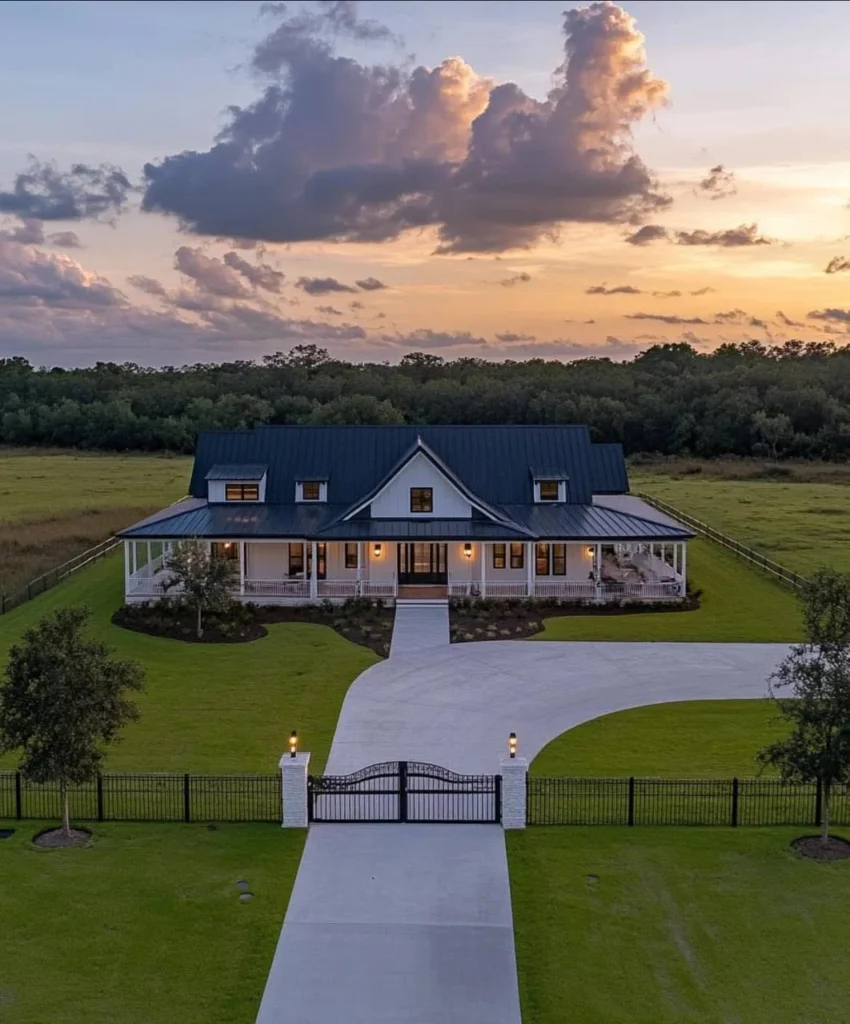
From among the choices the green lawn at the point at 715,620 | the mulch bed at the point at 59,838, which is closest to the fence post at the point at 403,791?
the mulch bed at the point at 59,838

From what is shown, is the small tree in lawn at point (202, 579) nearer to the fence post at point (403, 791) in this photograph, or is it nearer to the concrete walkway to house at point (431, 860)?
the concrete walkway to house at point (431, 860)

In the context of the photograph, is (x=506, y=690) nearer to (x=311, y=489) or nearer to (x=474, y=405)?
(x=311, y=489)

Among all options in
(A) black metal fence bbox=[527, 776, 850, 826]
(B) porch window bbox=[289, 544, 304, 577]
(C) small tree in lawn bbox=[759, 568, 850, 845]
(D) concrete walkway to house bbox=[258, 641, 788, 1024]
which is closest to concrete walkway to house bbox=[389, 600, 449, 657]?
(D) concrete walkway to house bbox=[258, 641, 788, 1024]

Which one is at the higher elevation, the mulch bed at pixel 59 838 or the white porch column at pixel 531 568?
the white porch column at pixel 531 568

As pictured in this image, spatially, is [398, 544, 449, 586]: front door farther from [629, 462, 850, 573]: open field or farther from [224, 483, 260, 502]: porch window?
[629, 462, 850, 573]: open field

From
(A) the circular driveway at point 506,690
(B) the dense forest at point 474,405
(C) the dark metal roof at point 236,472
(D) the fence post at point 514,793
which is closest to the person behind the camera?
(D) the fence post at point 514,793

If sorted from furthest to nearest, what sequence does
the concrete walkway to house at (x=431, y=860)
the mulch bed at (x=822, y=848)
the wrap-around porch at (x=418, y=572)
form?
the wrap-around porch at (x=418, y=572)
the mulch bed at (x=822, y=848)
the concrete walkway to house at (x=431, y=860)

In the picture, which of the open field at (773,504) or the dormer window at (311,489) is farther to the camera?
the open field at (773,504)

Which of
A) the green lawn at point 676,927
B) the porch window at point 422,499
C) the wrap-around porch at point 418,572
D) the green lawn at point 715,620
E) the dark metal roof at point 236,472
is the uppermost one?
the dark metal roof at point 236,472
